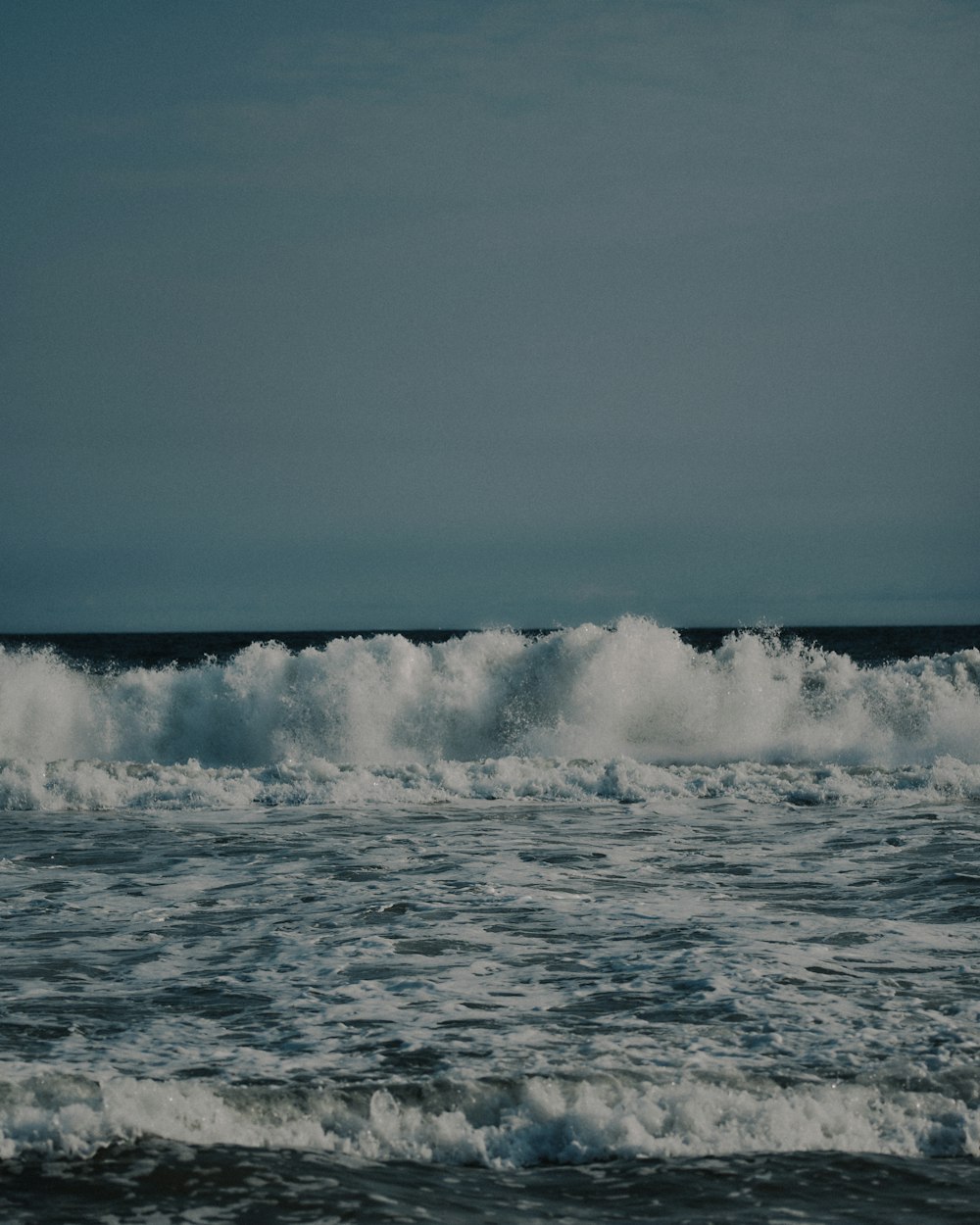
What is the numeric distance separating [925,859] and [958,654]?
14.3 meters

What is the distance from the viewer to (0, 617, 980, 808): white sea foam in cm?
2155

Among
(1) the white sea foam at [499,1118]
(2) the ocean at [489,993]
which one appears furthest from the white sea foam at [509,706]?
(1) the white sea foam at [499,1118]

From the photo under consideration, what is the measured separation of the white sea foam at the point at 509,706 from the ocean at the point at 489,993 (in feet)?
12.7

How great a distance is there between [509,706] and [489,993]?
51.2 feet

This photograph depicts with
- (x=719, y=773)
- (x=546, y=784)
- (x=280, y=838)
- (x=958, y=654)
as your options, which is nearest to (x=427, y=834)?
(x=280, y=838)

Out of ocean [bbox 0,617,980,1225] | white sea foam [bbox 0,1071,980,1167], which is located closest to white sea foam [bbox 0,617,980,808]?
ocean [bbox 0,617,980,1225]

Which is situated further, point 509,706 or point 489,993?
point 509,706

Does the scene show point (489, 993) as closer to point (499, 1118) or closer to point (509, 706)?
point (499, 1118)

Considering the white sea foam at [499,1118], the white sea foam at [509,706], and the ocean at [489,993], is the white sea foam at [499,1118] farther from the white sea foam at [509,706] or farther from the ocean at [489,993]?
the white sea foam at [509,706]

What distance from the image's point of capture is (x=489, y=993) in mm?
6941

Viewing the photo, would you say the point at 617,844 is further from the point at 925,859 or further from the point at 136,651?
the point at 136,651

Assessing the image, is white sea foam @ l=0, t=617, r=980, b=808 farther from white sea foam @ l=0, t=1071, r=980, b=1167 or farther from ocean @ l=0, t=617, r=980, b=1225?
white sea foam @ l=0, t=1071, r=980, b=1167

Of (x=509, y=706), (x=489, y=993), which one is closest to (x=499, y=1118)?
(x=489, y=993)

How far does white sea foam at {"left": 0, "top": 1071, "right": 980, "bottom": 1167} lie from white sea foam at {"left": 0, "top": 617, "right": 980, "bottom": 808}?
14496 millimetres
